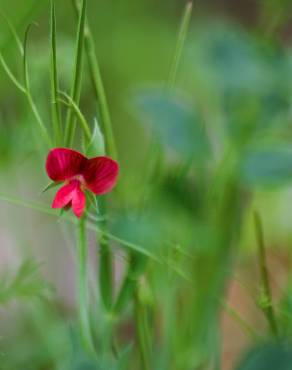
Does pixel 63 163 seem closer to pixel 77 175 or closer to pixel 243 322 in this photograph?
pixel 77 175

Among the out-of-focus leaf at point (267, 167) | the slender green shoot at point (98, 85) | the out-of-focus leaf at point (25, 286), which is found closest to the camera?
the out-of-focus leaf at point (267, 167)

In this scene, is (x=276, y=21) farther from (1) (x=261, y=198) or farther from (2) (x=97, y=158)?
(1) (x=261, y=198)

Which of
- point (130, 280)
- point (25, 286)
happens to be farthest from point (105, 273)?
point (25, 286)

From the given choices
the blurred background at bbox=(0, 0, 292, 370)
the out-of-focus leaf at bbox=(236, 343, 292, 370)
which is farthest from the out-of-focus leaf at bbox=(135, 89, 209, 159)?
the out-of-focus leaf at bbox=(236, 343, 292, 370)

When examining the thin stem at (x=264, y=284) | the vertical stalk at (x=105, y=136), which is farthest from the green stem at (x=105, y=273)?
the thin stem at (x=264, y=284)

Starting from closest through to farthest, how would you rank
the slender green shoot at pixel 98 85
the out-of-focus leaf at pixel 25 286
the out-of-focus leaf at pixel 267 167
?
the out-of-focus leaf at pixel 267 167 → the slender green shoot at pixel 98 85 → the out-of-focus leaf at pixel 25 286

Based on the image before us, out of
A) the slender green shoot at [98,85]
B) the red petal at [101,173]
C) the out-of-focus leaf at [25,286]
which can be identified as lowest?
the red petal at [101,173]

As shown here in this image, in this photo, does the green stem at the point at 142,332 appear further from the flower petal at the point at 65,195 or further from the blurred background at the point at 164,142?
the flower petal at the point at 65,195

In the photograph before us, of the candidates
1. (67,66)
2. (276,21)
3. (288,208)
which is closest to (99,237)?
(276,21)
